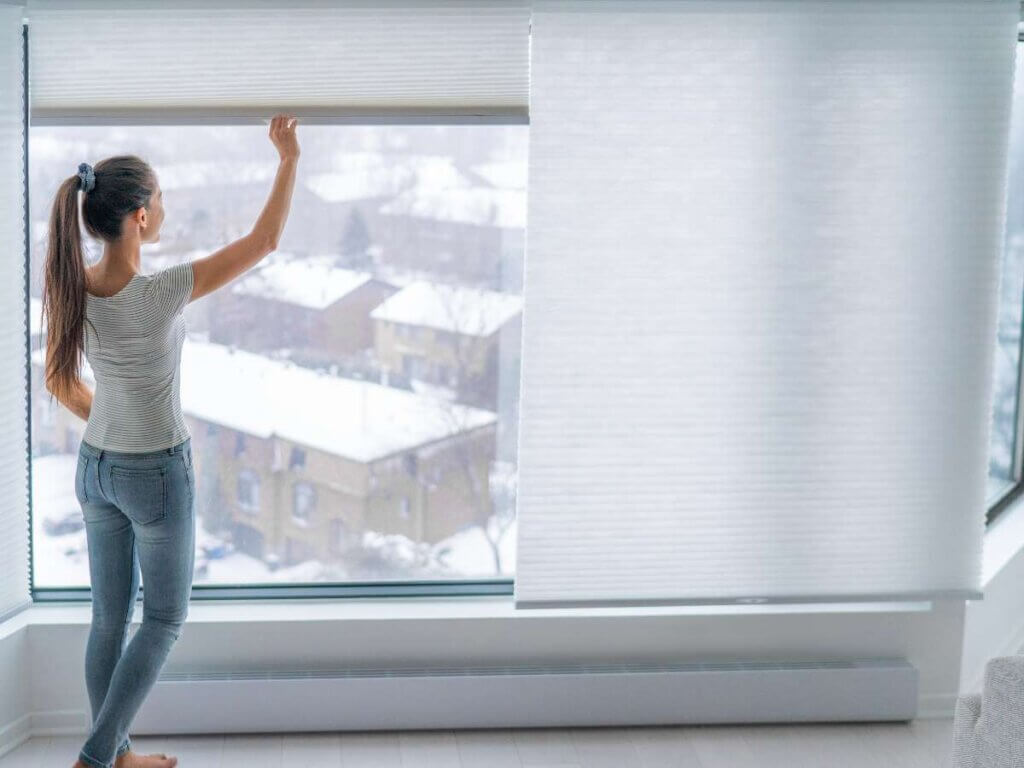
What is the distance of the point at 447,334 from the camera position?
3.58 m

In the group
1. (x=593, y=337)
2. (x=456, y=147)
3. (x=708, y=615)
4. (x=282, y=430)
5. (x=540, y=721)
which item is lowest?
(x=540, y=721)

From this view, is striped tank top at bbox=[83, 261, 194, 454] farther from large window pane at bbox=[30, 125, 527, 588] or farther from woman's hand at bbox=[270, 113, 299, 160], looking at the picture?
large window pane at bbox=[30, 125, 527, 588]

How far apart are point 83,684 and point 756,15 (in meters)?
2.79

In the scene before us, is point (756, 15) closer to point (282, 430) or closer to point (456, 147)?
point (456, 147)

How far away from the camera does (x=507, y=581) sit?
3.72 metres

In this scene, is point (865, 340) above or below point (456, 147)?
below

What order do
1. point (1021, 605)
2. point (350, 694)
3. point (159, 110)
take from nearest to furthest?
point (159, 110) < point (350, 694) < point (1021, 605)

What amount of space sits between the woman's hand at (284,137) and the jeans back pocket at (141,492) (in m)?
0.88

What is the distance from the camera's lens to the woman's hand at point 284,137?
2996mm

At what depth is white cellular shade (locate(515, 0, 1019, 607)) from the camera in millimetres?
3279

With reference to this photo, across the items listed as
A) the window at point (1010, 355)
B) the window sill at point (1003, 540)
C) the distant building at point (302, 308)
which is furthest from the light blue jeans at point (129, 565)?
the window at point (1010, 355)

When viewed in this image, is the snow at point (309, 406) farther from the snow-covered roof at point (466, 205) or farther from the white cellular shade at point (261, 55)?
the white cellular shade at point (261, 55)

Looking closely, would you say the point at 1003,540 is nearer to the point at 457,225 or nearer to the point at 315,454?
the point at 457,225

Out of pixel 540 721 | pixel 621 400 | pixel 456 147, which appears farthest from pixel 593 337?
pixel 540 721
